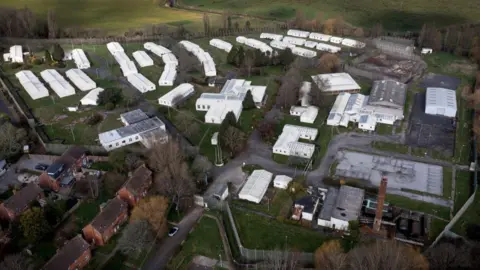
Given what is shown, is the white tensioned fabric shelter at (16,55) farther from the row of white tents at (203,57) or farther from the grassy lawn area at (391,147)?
the grassy lawn area at (391,147)

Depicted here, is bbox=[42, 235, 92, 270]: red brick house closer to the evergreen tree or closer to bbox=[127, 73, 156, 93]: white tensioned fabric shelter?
the evergreen tree

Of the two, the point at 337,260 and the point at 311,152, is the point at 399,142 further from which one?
the point at 337,260

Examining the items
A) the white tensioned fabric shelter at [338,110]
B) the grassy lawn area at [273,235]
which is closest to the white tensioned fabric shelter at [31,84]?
the grassy lawn area at [273,235]

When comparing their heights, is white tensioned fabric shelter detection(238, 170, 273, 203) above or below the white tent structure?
below

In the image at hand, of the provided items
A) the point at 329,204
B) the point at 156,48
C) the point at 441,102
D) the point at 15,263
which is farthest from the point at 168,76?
the point at 441,102

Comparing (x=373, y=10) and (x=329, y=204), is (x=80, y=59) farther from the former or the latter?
(x=373, y=10)

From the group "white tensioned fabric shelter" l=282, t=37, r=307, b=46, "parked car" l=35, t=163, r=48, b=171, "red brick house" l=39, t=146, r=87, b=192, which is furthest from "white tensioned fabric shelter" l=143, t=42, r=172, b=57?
"parked car" l=35, t=163, r=48, b=171

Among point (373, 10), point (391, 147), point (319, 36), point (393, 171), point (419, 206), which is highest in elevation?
point (373, 10)
